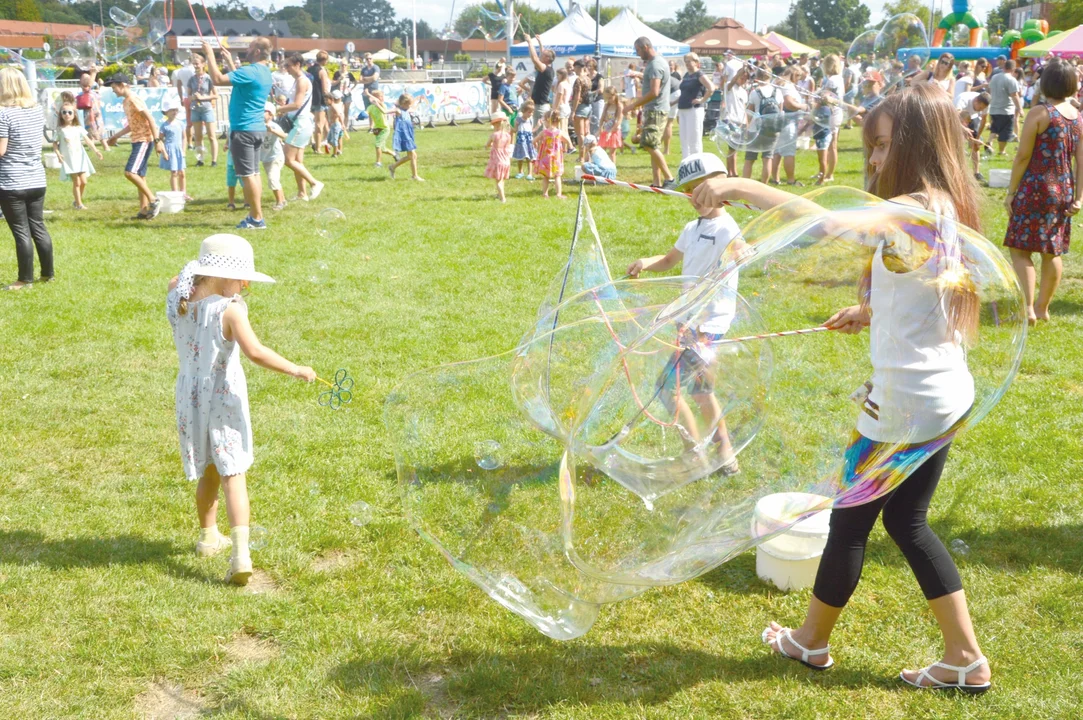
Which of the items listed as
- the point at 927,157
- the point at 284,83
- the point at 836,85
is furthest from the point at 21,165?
the point at 836,85

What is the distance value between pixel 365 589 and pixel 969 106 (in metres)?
15.7

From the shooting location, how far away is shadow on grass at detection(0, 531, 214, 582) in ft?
12.5

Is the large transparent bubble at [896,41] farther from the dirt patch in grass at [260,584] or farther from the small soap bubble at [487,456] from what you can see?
the dirt patch in grass at [260,584]

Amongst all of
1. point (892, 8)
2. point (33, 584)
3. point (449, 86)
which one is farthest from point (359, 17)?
point (33, 584)

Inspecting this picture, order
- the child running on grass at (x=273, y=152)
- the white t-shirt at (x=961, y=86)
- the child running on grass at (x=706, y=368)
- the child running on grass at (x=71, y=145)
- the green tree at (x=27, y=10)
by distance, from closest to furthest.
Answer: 1. the child running on grass at (x=706, y=368)
2. the child running on grass at (x=273, y=152)
3. the child running on grass at (x=71, y=145)
4. the white t-shirt at (x=961, y=86)
5. the green tree at (x=27, y=10)

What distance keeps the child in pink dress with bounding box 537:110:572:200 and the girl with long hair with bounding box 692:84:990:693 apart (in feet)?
31.4

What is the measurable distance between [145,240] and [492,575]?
843 centimetres

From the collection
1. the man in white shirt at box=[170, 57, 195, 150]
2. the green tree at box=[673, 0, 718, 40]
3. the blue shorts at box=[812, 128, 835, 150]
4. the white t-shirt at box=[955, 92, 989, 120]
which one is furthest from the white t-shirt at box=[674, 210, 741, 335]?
the green tree at box=[673, 0, 718, 40]

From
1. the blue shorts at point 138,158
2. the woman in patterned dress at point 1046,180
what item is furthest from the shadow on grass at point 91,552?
the blue shorts at point 138,158

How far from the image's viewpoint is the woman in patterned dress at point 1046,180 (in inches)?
254

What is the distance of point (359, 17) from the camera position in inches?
4154

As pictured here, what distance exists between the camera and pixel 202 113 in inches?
608

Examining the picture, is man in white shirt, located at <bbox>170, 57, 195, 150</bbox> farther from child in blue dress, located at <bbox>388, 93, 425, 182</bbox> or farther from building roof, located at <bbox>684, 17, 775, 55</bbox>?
building roof, located at <bbox>684, 17, 775, 55</bbox>

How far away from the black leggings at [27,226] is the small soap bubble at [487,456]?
19.3ft
